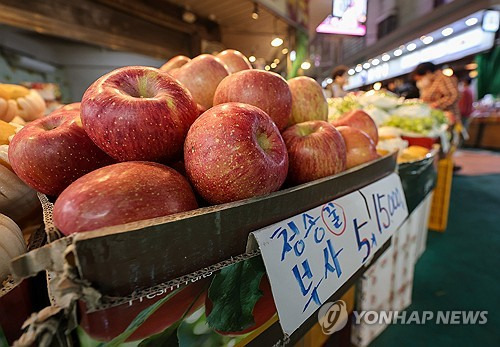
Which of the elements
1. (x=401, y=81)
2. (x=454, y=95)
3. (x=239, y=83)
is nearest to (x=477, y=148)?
(x=401, y=81)

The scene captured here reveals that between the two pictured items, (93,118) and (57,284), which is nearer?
(57,284)

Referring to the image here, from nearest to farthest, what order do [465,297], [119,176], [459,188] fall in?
[119,176] → [465,297] → [459,188]

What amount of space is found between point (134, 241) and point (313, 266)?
0.38 metres

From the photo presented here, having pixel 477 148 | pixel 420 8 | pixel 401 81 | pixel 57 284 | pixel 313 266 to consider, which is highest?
pixel 420 8

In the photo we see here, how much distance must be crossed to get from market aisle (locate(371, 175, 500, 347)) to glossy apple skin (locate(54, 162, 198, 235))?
162 centimetres

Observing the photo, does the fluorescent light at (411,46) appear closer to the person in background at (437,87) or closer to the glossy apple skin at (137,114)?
the person in background at (437,87)

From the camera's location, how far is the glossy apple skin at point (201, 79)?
0.81 m

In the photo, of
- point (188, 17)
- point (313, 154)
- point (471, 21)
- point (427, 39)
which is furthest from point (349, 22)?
point (313, 154)

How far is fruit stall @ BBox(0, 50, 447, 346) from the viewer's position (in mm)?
355

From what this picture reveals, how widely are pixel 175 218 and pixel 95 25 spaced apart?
4.46 m

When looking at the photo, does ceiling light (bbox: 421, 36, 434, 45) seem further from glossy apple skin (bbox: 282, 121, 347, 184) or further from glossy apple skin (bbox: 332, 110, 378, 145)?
glossy apple skin (bbox: 282, 121, 347, 184)

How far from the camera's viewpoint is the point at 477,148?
9836 millimetres

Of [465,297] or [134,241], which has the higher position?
[134,241]

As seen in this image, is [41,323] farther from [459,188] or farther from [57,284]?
[459,188]
